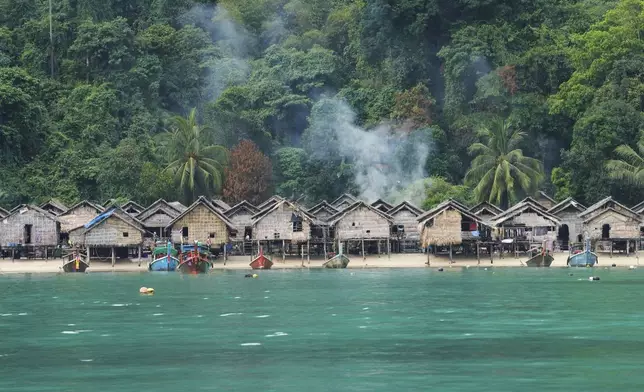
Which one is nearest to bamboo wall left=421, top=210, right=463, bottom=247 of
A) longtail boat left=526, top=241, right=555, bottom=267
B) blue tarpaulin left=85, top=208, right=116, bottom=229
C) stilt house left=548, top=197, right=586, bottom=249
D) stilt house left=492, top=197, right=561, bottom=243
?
stilt house left=492, top=197, right=561, bottom=243

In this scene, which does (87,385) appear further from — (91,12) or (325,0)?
(325,0)

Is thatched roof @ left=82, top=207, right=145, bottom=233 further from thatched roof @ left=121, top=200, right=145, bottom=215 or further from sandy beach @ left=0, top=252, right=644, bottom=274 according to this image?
thatched roof @ left=121, top=200, right=145, bottom=215

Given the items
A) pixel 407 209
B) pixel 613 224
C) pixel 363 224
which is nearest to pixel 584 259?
pixel 613 224

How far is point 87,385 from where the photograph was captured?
27.8 m

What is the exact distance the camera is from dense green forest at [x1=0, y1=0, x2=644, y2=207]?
258ft

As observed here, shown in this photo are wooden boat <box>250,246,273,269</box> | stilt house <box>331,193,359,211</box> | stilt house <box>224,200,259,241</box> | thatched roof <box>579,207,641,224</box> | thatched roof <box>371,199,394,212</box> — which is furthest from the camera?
stilt house <box>331,193,359,211</box>

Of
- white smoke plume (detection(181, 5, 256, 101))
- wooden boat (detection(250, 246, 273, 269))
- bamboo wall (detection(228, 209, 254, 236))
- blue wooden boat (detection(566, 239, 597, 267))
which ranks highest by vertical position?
white smoke plume (detection(181, 5, 256, 101))

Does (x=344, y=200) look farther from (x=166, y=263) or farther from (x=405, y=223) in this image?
(x=166, y=263)

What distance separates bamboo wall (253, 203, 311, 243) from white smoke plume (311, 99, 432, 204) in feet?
47.5

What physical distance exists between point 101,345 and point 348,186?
175 feet

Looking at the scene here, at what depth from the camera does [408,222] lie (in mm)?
73875

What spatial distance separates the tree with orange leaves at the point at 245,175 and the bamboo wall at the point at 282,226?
1204 cm

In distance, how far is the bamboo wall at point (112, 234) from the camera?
68812 millimetres

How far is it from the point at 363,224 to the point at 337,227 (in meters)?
1.34
